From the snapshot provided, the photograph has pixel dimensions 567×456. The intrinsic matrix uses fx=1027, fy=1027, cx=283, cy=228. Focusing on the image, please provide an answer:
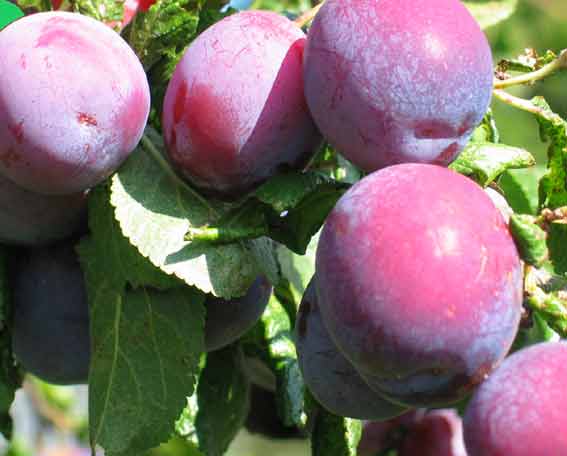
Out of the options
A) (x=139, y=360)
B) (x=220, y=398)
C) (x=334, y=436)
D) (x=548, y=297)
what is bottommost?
(x=220, y=398)

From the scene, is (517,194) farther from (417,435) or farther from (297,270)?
(417,435)

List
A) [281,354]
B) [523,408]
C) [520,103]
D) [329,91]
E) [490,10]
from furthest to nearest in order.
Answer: [490,10] < [281,354] < [520,103] < [329,91] < [523,408]

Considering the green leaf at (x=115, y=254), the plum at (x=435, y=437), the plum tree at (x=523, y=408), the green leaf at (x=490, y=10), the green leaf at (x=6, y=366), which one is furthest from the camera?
the plum at (x=435, y=437)

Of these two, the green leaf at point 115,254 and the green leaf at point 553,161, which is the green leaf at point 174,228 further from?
the green leaf at point 553,161

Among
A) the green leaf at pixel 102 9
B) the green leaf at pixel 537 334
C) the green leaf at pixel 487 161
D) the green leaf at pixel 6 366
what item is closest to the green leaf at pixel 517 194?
the green leaf at pixel 537 334

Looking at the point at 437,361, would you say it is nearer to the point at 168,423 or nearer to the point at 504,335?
the point at 504,335

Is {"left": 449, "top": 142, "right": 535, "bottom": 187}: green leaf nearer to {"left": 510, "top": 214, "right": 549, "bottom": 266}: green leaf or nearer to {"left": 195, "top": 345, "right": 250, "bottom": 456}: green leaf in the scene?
{"left": 510, "top": 214, "right": 549, "bottom": 266}: green leaf

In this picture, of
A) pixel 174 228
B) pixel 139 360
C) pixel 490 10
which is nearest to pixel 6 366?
pixel 139 360

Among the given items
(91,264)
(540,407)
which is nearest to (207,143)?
(91,264)
